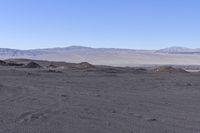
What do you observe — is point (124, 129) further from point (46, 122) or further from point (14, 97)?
point (14, 97)

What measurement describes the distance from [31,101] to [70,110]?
3266mm

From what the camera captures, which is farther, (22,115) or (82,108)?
(82,108)

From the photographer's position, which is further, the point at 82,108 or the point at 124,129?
the point at 82,108

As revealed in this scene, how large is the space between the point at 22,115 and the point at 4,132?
3.25 meters

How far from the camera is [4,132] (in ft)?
39.3

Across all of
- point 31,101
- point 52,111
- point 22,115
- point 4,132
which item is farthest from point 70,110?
point 4,132

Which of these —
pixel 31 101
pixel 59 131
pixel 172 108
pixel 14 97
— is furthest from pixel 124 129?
pixel 14 97

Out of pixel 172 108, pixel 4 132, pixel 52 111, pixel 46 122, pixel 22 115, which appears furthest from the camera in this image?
pixel 172 108

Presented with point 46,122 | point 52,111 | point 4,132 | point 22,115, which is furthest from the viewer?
point 52,111

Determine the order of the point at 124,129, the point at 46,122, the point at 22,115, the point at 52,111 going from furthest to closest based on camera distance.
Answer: the point at 52,111, the point at 22,115, the point at 46,122, the point at 124,129

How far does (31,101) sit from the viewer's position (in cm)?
1948

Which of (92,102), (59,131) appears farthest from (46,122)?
(92,102)

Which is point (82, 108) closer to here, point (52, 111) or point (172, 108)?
point (52, 111)

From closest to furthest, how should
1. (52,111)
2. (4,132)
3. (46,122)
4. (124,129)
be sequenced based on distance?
(4,132) → (124,129) → (46,122) → (52,111)
